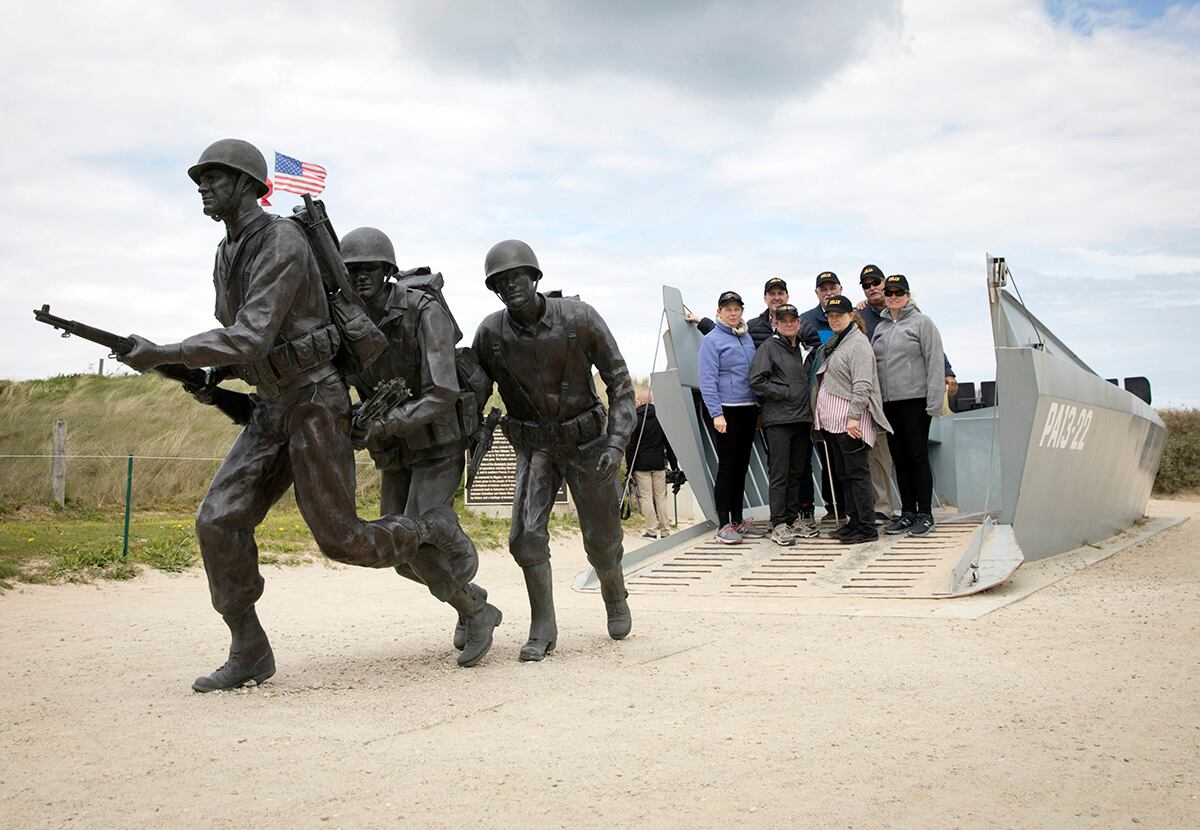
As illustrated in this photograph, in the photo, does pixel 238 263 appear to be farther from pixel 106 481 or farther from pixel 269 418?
pixel 106 481

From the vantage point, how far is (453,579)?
18.0 feet

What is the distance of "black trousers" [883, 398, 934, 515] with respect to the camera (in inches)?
359

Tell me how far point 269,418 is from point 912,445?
5789 mm

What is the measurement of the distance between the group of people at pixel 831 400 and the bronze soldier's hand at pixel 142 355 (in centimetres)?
584

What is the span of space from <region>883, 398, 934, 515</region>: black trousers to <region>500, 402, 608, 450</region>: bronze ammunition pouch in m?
3.96

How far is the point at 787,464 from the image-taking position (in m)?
9.41

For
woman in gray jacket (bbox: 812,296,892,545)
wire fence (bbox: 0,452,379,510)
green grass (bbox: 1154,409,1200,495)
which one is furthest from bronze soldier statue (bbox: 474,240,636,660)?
green grass (bbox: 1154,409,1200,495)

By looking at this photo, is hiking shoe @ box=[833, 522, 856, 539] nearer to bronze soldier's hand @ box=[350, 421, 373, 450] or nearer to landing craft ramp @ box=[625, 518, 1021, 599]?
landing craft ramp @ box=[625, 518, 1021, 599]

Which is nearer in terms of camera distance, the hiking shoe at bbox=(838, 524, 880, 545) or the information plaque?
the hiking shoe at bbox=(838, 524, 880, 545)

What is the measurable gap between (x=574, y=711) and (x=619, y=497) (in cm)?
189

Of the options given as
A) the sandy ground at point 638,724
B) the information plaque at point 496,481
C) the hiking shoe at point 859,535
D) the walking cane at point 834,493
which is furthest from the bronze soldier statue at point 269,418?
the information plaque at point 496,481

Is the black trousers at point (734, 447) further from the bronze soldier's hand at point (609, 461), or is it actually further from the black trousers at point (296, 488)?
the black trousers at point (296, 488)

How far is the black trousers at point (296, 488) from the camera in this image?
16.0 feet

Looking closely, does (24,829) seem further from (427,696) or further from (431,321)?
(431,321)
